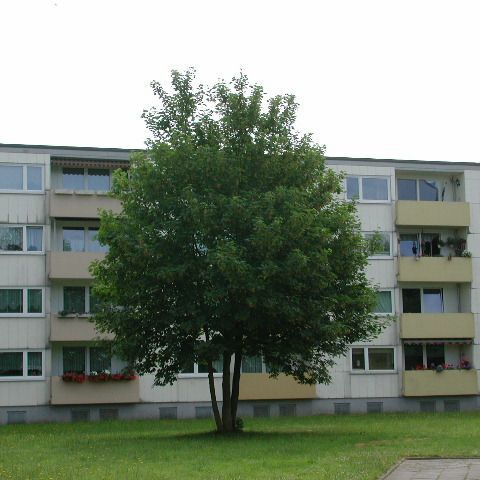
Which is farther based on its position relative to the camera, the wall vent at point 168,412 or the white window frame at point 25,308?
the wall vent at point 168,412

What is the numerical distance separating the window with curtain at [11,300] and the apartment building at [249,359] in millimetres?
42

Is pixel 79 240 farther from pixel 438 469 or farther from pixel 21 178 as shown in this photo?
pixel 438 469

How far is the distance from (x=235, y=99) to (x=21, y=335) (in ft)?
59.8

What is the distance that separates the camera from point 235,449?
2331 cm

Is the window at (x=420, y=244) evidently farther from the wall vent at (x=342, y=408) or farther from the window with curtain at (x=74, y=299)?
the window with curtain at (x=74, y=299)

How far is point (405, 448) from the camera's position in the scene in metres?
22.6

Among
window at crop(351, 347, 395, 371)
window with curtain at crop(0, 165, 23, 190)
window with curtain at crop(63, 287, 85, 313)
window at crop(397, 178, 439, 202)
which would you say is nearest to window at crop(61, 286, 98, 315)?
window with curtain at crop(63, 287, 85, 313)

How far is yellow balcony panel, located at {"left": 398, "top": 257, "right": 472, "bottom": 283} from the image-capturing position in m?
44.9

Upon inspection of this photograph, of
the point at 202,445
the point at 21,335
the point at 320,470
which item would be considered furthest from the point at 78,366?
the point at 320,470

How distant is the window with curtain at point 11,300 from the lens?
138 ft

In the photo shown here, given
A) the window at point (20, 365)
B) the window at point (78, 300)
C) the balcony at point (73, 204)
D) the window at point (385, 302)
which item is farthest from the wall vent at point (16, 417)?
the window at point (385, 302)

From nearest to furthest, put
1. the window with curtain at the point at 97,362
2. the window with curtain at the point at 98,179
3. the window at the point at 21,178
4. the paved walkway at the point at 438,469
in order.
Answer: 1. the paved walkway at the point at 438,469
2. the window at the point at 21,178
3. the window with curtain at the point at 97,362
4. the window with curtain at the point at 98,179

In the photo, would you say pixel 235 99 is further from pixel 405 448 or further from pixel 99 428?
pixel 99 428

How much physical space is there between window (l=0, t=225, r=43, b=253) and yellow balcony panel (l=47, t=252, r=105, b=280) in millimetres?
1054
